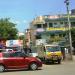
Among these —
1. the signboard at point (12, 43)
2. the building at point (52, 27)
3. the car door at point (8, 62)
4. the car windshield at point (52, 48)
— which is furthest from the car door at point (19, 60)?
the building at point (52, 27)

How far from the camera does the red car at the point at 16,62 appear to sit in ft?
92.6

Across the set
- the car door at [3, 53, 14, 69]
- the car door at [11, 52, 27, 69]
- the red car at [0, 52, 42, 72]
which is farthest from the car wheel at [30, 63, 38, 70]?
the car door at [3, 53, 14, 69]

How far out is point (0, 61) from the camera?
28.1 m

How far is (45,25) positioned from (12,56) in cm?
5240

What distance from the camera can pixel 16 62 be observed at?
28.4 m

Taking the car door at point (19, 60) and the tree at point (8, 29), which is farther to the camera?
the tree at point (8, 29)

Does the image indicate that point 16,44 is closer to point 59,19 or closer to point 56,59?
point 59,19

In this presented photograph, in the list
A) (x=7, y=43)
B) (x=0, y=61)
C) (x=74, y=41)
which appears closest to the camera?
(x=0, y=61)

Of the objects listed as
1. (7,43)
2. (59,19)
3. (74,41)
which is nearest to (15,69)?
(7,43)

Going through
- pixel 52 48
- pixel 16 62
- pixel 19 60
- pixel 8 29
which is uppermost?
pixel 8 29

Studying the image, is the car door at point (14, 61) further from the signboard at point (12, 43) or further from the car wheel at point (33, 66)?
the signboard at point (12, 43)

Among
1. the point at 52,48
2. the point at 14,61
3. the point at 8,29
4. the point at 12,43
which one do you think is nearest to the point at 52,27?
the point at 8,29

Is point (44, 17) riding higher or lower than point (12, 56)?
higher

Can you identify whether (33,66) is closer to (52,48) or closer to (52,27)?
(52,48)
